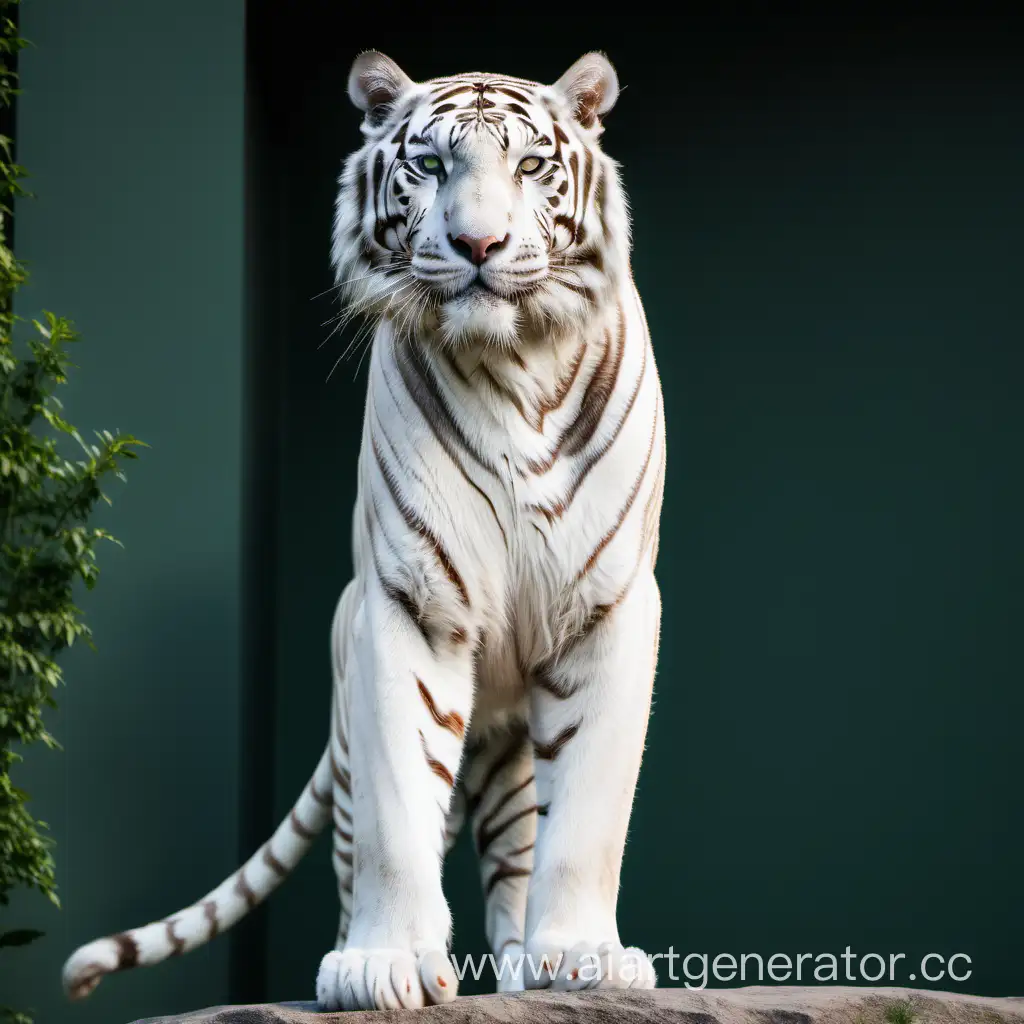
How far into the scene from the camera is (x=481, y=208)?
2.33 m

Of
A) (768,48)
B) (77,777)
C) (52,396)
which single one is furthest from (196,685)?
(768,48)

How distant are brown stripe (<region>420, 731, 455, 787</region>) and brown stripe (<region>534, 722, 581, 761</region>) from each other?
17cm

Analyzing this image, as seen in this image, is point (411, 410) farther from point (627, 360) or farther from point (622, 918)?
point (622, 918)

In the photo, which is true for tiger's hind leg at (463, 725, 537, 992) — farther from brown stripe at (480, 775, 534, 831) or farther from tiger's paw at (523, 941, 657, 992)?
tiger's paw at (523, 941, 657, 992)

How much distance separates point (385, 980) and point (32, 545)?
5.67 feet

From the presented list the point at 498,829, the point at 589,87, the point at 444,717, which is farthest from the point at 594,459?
the point at 498,829

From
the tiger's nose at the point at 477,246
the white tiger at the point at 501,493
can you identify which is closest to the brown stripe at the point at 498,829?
the white tiger at the point at 501,493

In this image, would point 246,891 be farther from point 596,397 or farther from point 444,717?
point 596,397

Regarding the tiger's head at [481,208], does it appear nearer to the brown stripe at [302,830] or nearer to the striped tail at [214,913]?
the striped tail at [214,913]

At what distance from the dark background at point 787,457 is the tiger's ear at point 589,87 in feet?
5.66

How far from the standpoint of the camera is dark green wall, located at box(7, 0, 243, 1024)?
358cm

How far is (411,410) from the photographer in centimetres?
256

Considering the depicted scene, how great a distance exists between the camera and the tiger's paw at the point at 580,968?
2.36 meters

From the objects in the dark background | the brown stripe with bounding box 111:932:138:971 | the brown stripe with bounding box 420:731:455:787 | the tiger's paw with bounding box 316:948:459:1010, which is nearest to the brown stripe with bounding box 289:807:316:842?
the brown stripe with bounding box 111:932:138:971
